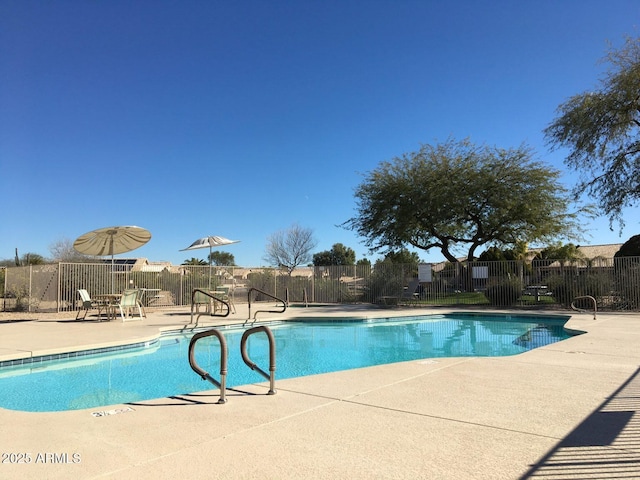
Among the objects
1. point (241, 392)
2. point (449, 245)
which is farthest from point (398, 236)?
point (241, 392)

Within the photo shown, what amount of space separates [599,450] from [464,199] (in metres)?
19.6

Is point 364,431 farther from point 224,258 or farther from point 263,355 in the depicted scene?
point 224,258

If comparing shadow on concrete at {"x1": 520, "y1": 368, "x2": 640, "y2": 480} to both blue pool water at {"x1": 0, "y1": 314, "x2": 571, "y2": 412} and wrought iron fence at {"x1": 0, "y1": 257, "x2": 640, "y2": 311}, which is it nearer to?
blue pool water at {"x1": 0, "y1": 314, "x2": 571, "y2": 412}

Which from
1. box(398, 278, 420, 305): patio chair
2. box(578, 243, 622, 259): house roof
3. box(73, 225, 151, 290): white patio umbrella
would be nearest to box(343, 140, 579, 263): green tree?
box(398, 278, 420, 305): patio chair

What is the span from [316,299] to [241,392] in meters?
17.8

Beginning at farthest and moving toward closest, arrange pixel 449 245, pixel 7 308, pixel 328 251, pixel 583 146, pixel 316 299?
1. pixel 328 251
2. pixel 449 245
3. pixel 316 299
4. pixel 583 146
5. pixel 7 308

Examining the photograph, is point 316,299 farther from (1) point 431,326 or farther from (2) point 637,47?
(2) point 637,47

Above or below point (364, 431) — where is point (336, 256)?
above

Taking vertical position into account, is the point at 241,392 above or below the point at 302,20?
below

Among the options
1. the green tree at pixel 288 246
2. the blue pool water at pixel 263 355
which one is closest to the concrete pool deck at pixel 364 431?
the blue pool water at pixel 263 355

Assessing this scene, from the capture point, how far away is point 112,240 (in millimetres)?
13367

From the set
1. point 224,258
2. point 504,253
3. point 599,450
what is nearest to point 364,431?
point 599,450

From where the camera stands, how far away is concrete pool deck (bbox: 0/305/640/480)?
2.65m

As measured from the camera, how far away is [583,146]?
18344 millimetres
